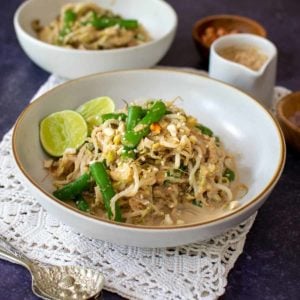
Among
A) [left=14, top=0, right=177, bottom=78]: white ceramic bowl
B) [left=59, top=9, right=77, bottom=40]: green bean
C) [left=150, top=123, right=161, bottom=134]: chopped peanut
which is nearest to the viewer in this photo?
[left=150, top=123, right=161, bottom=134]: chopped peanut

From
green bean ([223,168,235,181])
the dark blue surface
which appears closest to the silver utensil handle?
the dark blue surface

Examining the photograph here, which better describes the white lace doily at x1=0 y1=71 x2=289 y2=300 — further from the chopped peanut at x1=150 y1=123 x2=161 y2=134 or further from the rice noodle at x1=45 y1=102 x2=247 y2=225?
the chopped peanut at x1=150 y1=123 x2=161 y2=134

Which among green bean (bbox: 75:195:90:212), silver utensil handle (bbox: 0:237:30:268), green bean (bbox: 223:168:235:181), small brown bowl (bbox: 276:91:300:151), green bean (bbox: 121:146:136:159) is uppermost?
green bean (bbox: 121:146:136:159)

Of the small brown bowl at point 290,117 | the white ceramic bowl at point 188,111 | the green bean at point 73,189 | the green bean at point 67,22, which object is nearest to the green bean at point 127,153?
the green bean at point 73,189

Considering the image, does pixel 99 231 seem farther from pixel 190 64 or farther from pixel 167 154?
pixel 190 64

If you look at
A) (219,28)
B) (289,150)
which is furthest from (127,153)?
(219,28)

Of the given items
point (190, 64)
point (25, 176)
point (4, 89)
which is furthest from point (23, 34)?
point (25, 176)

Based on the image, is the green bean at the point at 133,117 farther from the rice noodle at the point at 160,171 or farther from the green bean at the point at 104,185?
the green bean at the point at 104,185
